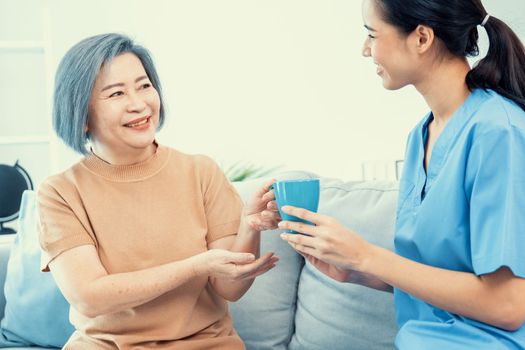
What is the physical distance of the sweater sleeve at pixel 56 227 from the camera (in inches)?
64.7

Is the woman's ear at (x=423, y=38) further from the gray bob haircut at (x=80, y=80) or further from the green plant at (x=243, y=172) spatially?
the green plant at (x=243, y=172)

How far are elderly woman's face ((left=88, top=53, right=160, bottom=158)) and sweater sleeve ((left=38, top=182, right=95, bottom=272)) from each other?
0.64 ft

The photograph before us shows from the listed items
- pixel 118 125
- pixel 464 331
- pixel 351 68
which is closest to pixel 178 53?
pixel 351 68

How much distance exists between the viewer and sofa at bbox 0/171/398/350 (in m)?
1.86

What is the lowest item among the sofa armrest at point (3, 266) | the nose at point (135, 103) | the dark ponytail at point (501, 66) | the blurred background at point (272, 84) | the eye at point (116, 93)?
the sofa armrest at point (3, 266)

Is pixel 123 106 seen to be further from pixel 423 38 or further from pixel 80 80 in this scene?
pixel 423 38

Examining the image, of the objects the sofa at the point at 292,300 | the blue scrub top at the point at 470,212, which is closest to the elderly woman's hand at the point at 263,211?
the blue scrub top at the point at 470,212

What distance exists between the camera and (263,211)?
1.55 m

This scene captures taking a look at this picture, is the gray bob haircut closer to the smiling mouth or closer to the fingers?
the smiling mouth

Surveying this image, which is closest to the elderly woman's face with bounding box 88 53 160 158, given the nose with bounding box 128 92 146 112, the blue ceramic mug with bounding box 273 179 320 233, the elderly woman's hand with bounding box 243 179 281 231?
the nose with bounding box 128 92 146 112

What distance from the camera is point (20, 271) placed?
2291 mm

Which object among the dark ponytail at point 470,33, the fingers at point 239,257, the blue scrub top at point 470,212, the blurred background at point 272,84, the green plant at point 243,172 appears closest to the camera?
the blue scrub top at point 470,212

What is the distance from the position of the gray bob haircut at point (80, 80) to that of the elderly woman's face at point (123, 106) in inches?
1.1

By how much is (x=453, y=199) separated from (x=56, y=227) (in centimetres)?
93
